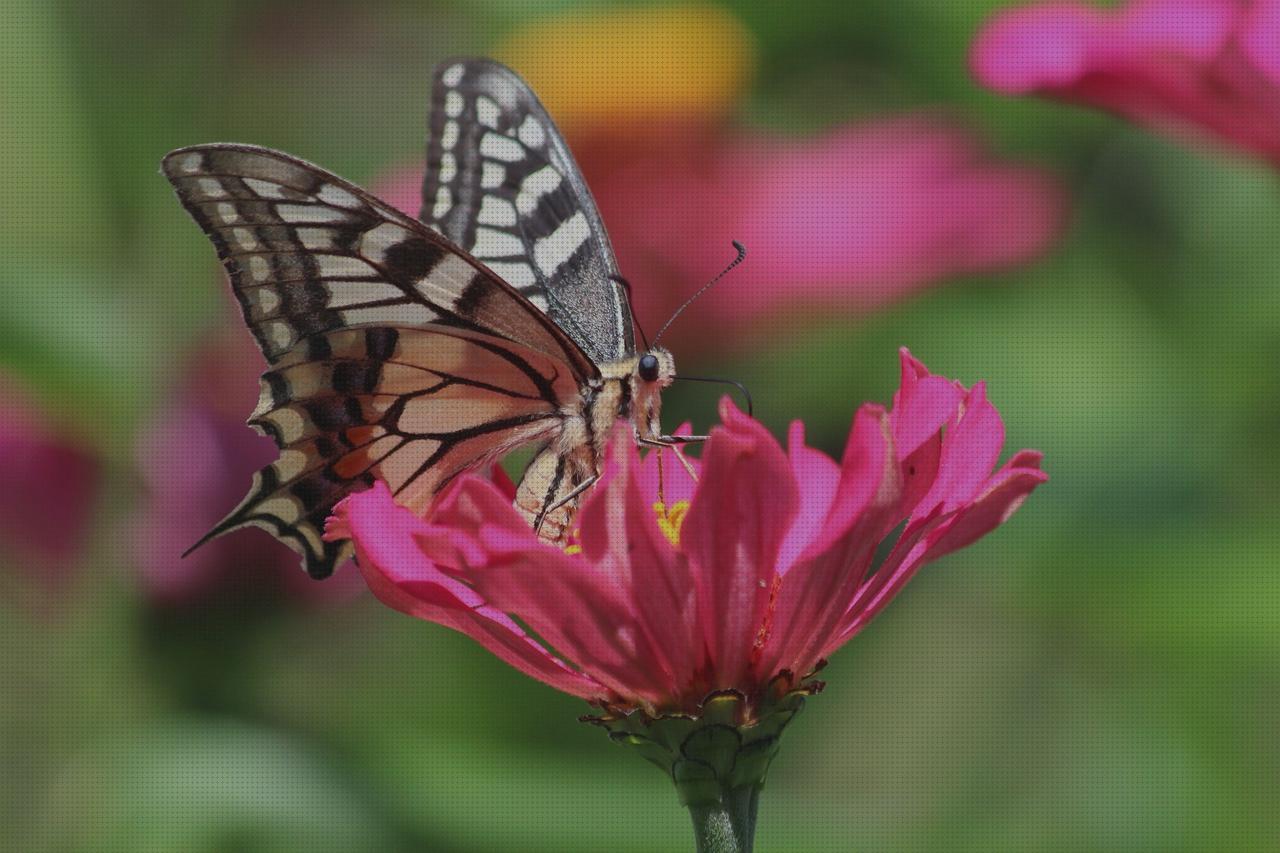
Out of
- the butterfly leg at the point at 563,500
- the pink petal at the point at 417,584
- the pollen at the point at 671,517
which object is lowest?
the butterfly leg at the point at 563,500

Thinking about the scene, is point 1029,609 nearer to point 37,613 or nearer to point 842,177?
point 842,177

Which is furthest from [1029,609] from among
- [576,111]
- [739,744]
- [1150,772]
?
[739,744]

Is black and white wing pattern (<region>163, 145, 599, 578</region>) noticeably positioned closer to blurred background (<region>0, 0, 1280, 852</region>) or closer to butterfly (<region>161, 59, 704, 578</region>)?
butterfly (<region>161, 59, 704, 578</region>)

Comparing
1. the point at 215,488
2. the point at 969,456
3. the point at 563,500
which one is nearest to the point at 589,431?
the point at 563,500

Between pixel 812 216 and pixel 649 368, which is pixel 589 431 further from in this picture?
pixel 812 216

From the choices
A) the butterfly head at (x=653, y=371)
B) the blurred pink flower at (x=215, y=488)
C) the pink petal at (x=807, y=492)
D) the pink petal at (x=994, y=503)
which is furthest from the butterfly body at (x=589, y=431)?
the blurred pink flower at (x=215, y=488)

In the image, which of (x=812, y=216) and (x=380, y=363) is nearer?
(x=380, y=363)

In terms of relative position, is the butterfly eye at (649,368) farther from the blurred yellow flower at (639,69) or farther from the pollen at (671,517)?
the blurred yellow flower at (639,69)
